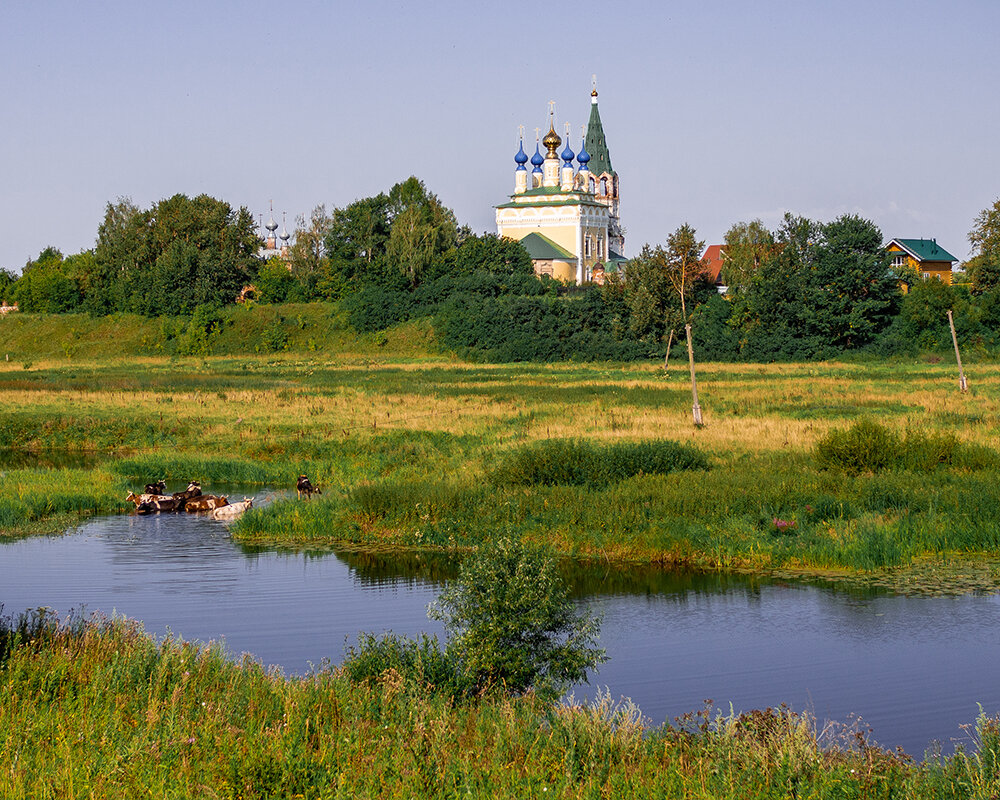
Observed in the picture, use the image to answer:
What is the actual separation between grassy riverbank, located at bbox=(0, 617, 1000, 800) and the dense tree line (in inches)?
2509

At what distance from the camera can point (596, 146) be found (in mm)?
174000

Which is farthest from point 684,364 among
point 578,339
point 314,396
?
point 314,396

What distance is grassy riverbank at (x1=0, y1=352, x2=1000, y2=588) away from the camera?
21938 millimetres

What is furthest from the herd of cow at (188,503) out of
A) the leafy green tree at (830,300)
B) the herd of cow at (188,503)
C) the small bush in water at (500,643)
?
the leafy green tree at (830,300)

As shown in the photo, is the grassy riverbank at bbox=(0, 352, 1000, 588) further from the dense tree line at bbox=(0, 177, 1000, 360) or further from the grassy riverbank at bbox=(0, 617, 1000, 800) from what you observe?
the dense tree line at bbox=(0, 177, 1000, 360)

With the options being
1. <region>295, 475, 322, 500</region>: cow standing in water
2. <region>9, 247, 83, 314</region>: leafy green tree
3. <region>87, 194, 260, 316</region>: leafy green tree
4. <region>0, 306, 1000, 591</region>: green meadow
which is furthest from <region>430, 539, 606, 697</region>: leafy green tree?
<region>9, 247, 83, 314</region>: leafy green tree

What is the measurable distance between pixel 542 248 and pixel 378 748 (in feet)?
373

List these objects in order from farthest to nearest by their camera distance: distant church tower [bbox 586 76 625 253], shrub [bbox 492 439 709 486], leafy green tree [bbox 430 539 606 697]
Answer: distant church tower [bbox 586 76 625 253]
shrub [bbox 492 439 709 486]
leafy green tree [bbox 430 539 606 697]

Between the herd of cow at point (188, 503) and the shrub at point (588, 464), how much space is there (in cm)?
512

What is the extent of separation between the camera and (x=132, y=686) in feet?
39.5

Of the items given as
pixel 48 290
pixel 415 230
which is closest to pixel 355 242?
pixel 415 230

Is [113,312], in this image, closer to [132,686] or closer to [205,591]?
[205,591]

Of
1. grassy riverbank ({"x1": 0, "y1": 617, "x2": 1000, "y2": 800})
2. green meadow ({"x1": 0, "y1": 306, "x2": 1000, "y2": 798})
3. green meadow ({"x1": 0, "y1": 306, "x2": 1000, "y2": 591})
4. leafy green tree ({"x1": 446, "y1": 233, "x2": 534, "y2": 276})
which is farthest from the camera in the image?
leafy green tree ({"x1": 446, "y1": 233, "x2": 534, "y2": 276})

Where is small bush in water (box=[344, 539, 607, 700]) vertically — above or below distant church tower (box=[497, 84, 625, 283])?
below
